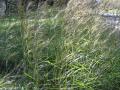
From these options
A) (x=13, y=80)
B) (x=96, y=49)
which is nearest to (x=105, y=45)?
(x=96, y=49)

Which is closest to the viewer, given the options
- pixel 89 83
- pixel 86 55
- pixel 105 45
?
pixel 89 83

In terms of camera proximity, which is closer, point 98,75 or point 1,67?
point 98,75

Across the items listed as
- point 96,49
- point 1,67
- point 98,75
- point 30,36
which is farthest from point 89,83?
point 1,67

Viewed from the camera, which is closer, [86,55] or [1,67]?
[86,55]

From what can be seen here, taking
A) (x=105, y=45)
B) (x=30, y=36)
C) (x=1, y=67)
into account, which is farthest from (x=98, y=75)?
(x=1, y=67)

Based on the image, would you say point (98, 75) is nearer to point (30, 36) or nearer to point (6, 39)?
point (30, 36)

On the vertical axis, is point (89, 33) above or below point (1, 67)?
above

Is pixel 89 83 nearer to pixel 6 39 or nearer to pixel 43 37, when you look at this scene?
pixel 43 37

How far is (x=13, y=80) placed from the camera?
4434 millimetres

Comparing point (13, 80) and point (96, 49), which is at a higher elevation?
point (96, 49)

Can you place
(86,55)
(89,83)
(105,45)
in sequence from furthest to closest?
(105,45) → (86,55) → (89,83)

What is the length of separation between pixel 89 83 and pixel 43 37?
855 millimetres

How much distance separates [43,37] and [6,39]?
70 cm

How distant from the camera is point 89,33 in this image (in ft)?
15.7
